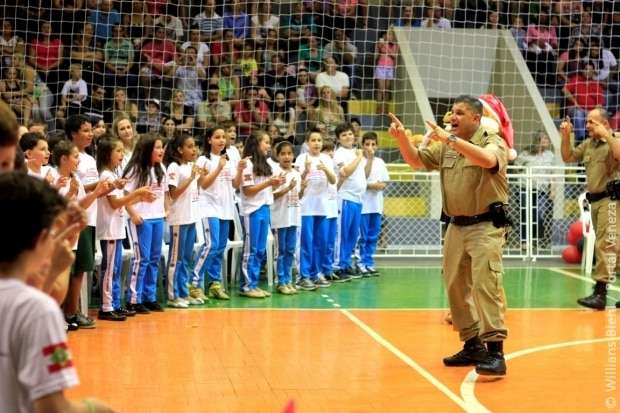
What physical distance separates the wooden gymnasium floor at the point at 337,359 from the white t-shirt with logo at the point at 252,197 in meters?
0.94

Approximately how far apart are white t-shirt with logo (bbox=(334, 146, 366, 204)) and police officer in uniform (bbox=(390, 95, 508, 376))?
16.3 ft

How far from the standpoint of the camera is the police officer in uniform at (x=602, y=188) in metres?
9.83

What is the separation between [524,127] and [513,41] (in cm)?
145

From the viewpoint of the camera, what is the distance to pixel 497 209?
670 cm

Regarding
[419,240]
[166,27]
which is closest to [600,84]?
[419,240]

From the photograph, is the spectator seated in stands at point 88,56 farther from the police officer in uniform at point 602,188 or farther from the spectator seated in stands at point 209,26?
the police officer in uniform at point 602,188

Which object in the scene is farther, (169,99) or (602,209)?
(169,99)

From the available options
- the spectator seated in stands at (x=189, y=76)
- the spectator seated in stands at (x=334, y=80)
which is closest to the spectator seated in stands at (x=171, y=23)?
the spectator seated in stands at (x=189, y=76)

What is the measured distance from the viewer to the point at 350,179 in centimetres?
1212

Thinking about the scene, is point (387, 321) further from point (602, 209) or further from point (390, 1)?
point (390, 1)

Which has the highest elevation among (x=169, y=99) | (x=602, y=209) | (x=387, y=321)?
(x=169, y=99)

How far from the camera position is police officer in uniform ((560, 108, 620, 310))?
Result: 983 centimetres

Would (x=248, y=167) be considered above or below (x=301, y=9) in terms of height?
below

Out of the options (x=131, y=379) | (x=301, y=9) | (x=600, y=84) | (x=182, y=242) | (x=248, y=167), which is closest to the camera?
(x=131, y=379)
